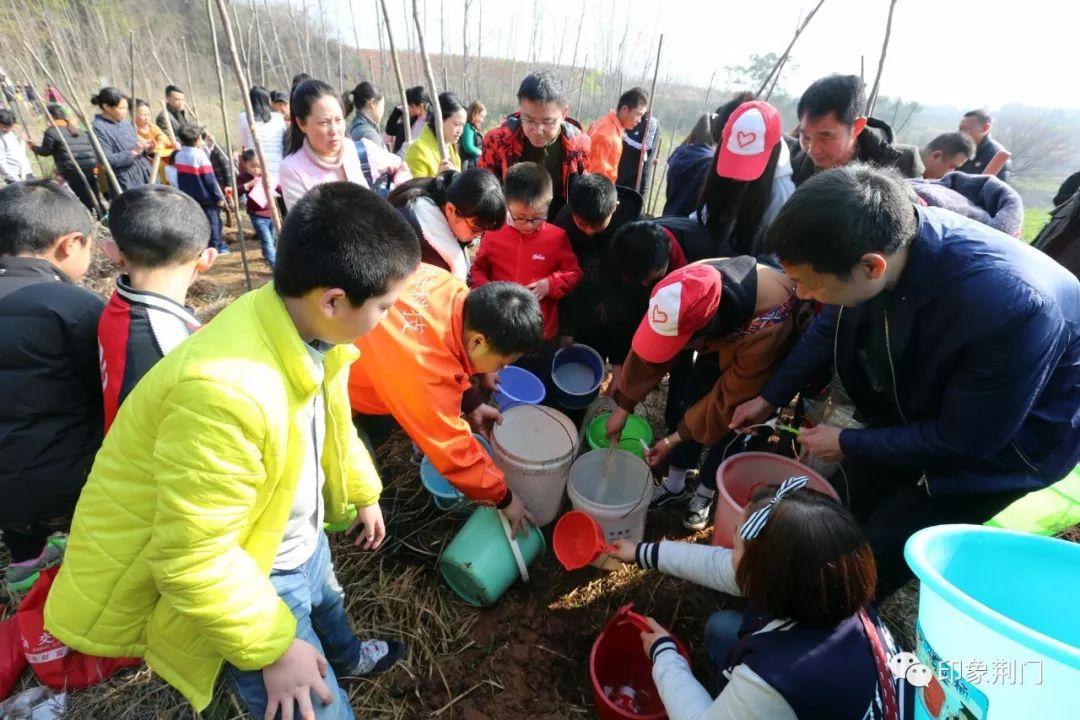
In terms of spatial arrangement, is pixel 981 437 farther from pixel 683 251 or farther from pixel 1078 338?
pixel 683 251

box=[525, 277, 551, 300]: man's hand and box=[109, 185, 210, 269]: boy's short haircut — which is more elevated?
box=[109, 185, 210, 269]: boy's short haircut

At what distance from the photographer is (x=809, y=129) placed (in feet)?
8.32

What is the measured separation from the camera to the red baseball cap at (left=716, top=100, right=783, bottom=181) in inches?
98.6

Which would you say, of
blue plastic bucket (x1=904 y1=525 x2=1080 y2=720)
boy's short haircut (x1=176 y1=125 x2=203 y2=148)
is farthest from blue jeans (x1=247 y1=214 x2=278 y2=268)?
blue plastic bucket (x1=904 y1=525 x2=1080 y2=720)

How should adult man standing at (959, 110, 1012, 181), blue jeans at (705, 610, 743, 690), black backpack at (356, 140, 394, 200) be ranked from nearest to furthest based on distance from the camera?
blue jeans at (705, 610, 743, 690) → black backpack at (356, 140, 394, 200) → adult man standing at (959, 110, 1012, 181)

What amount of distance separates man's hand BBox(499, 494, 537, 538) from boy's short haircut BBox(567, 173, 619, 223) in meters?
1.70

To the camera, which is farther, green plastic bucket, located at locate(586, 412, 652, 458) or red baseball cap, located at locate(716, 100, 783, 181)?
green plastic bucket, located at locate(586, 412, 652, 458)

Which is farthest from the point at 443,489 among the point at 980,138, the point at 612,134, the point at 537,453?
the point at 980,138

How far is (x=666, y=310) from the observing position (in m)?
1.94

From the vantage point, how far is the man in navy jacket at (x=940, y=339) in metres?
1.42

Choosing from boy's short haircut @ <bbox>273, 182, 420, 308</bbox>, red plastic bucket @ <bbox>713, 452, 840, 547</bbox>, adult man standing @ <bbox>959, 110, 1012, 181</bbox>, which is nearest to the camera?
boy's short haircut @ <bbox>273, 182, 420, 308</bbox>

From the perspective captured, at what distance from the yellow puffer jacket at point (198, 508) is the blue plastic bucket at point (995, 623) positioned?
1.27m

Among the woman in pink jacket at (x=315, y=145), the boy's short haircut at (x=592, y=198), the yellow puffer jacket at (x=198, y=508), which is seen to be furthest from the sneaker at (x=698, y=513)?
the woman in pink jacket at (x=315, y=145)

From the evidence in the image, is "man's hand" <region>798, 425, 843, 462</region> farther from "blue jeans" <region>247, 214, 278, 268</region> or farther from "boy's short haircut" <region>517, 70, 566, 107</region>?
"blue jeans" <region>247, 214, 278, 268</region>
